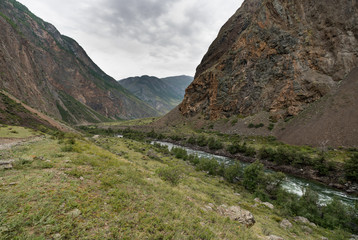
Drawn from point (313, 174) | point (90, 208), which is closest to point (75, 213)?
point (90, 208)

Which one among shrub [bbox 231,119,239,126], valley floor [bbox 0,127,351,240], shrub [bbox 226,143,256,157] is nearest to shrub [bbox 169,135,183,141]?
shrub [bbox 231,119,239,126]

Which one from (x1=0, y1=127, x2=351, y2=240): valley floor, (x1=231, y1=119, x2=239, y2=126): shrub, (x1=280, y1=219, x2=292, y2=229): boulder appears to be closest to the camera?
(x1=0, y1=127, x2=351, y2=240): valley floor

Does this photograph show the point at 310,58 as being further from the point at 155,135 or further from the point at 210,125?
the point at 155,135

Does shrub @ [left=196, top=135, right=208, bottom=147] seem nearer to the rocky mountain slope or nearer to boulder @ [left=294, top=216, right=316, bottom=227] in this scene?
the rocky mountain slope

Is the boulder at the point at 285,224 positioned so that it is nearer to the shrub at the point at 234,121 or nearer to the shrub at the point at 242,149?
the shrub at the point at 242,149

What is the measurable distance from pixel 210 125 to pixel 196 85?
4060cm

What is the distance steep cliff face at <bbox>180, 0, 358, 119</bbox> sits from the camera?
6384cm

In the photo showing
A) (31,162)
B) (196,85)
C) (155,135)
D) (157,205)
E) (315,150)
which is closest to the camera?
(157,205)

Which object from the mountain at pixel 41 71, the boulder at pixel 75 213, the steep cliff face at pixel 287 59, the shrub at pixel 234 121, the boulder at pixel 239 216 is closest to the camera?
the boulder at pixel 75 213

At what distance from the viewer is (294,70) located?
6962 cm

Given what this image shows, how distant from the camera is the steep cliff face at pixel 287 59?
63844 mm

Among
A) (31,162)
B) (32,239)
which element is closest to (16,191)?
(32,239)

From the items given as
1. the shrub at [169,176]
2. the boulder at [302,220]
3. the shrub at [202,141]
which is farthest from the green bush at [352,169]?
the shrub at [202,141]

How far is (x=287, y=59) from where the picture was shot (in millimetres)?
72750
